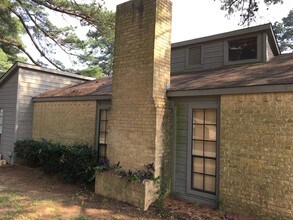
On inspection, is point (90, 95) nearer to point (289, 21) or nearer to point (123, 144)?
point (123, 144)

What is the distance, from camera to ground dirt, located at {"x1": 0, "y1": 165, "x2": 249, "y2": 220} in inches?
219

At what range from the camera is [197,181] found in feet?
22.1

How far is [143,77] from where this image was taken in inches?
270

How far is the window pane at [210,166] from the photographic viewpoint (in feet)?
21.1

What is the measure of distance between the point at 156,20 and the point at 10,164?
926 centimetres

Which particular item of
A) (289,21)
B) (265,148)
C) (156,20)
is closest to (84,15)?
(156,20)

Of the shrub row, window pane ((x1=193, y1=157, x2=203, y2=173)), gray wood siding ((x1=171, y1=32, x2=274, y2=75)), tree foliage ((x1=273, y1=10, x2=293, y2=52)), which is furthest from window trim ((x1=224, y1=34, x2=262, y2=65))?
tree foliage ((x1=273, y1=10, x2=293, y2=52))

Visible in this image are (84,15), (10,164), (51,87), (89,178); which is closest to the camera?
(89,178)

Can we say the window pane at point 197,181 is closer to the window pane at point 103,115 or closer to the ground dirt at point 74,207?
the ground dirt at point 74,207

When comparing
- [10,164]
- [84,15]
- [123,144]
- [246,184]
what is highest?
[84,15]

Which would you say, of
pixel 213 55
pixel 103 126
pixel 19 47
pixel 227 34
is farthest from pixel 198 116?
pixel 19 47

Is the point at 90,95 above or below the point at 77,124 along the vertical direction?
above

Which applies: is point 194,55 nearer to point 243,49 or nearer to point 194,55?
point 194,55

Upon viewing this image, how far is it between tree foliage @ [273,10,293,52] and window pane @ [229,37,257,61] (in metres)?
23.6
